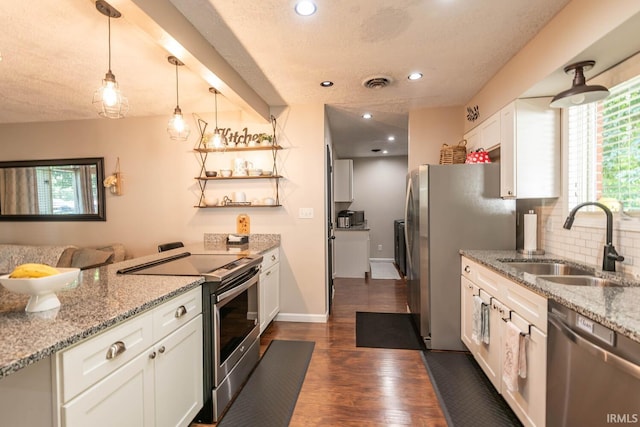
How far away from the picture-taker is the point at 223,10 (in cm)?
174

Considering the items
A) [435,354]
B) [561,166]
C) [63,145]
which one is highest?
[63,145]

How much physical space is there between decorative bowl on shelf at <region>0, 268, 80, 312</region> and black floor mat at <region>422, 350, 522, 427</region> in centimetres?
209

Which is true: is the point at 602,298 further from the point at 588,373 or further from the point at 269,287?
the point at 269,287

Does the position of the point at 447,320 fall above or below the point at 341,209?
below

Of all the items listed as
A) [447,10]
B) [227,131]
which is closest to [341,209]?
[227,131]

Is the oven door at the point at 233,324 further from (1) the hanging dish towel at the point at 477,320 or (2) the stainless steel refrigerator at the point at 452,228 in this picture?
(1) the hanging dish towel at the point at 477,320

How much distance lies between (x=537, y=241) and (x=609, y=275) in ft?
2.99

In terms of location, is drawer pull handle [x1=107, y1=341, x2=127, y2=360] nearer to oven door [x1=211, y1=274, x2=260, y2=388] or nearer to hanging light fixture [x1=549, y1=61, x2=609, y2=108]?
oven door [x1=211, y1=274, x2=260, y2=388]

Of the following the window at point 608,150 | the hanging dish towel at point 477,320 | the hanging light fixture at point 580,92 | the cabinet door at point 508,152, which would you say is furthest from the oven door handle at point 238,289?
the window at point 608,150

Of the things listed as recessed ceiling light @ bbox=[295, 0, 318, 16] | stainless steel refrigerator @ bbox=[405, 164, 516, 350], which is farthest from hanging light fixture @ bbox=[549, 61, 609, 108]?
recessed ceiling light @ bbox=[295, 0, 318, 16]

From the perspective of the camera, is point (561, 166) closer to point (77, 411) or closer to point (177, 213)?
point (77, 411)

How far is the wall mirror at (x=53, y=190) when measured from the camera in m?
3.73

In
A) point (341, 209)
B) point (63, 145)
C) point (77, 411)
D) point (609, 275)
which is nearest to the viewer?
point (77, 411)

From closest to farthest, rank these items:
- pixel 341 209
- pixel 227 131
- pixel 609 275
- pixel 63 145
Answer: pixel 609 275 → pixel 227 131 → pixel 63 145 → pixel 341 209
